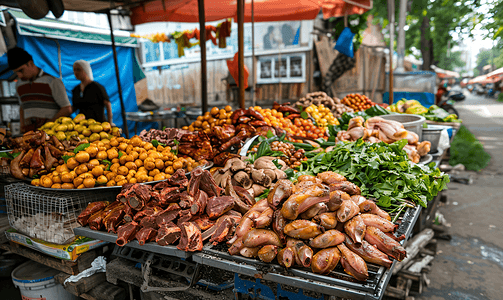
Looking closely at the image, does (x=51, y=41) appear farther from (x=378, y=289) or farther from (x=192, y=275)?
(x=378, y=289)

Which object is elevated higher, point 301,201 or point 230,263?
point 301,201

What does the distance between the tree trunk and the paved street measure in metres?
10.7

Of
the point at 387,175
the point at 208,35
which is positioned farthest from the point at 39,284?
the point at 208,35

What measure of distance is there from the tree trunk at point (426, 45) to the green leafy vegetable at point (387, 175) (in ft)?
52.8

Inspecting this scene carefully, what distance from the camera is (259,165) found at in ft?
8.70

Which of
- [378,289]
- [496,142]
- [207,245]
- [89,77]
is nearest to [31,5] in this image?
[89,77]

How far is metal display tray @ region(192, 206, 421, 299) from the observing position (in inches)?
55.4

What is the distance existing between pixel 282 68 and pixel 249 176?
957 centimetres

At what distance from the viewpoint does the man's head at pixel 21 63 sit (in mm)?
4043

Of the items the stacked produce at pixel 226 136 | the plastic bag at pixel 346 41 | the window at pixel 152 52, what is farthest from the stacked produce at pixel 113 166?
the window at pixel 152 52

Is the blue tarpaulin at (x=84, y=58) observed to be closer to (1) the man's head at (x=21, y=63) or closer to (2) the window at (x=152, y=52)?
(1) the man's head at (x=21, y=63)

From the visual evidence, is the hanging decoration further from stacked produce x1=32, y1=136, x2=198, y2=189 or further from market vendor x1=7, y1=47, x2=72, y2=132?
stacked produce x1=32, y1=136, x2=198, y2=189

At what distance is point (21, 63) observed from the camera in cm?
411

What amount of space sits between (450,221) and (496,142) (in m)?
9.10
